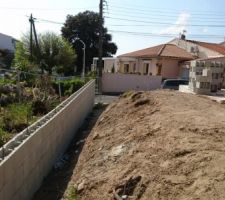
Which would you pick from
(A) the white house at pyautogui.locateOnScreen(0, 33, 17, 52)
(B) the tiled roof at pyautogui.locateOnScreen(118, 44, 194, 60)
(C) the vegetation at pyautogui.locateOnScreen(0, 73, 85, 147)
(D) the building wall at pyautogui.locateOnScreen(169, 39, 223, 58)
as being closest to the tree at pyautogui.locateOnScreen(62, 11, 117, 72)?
(A) the white house at pyautogui.locateOnScreen(0, 33, 17, 52)

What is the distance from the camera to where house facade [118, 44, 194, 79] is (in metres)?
43.0

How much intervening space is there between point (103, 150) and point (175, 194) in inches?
171

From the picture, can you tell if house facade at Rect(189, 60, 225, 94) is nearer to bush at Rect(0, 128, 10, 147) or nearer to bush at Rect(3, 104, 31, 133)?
bush at Rect(3, 104, 31, 133)

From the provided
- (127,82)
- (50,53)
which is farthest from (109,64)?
(127,82)

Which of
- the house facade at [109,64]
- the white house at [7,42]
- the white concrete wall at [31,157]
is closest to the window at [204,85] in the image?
the white concrete wall at [31,157]

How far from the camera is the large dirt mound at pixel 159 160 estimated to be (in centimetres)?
566

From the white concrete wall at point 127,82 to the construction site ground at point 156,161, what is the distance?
27161mm

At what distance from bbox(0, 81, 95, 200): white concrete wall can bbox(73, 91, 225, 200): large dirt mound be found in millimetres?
761

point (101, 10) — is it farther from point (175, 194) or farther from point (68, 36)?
point (175, 194)

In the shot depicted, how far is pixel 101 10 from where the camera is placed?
38.4 metres

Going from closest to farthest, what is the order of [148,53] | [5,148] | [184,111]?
[5,148] < [184,111] < [148,53]

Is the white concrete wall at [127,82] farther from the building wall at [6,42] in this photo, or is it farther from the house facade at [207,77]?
the building wall at [6,42]

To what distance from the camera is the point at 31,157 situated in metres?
7.68

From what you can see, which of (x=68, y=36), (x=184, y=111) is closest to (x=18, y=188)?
(x=184, y=111)
